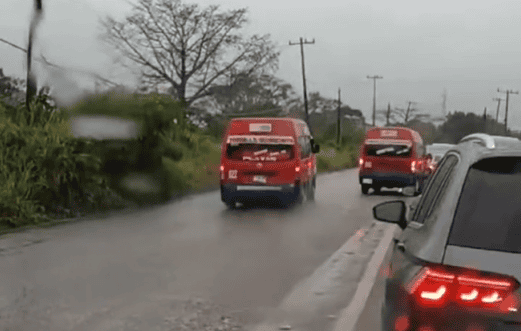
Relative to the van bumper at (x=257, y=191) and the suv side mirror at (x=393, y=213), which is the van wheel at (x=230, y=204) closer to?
the van bumper at (x=257, y=191)

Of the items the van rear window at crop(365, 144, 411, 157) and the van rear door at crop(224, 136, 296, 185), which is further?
the van rear window at crop(365, 144, 411, 157)

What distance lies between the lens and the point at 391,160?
24500mm

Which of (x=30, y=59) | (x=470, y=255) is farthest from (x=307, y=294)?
(x=30, y=59)

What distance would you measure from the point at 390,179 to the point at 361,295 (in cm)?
1723

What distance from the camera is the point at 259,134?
17.5 m

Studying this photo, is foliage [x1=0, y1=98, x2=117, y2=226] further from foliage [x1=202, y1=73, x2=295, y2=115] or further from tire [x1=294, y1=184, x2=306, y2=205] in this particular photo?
foliage [x1=202, y1=73, x2=295, y2=115]

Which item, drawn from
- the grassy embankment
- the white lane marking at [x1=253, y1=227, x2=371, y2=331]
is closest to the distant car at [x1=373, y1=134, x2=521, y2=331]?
the white lane marking at [x1=253, y1=227, x2=371, y2=331]

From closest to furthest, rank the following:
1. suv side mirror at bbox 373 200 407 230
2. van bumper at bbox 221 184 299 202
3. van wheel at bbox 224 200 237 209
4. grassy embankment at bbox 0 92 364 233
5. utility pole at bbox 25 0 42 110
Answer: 1. suv side mirror at bbox 373 200 407 230
2. grassy embankment at bbox 0 92 364 233
3. utility pole at bbox 25 0 42 110
4. van bumper at bbox 221 184 299 202
5. van wheel at bbox 224 200 237 209

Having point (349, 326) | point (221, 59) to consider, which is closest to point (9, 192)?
point (349, 326)

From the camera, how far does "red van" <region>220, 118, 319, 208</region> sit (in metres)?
17.5

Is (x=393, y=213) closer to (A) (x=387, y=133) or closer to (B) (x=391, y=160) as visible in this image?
(B) (x=391, y=160)

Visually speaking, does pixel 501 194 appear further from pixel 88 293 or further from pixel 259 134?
pixel 259 134

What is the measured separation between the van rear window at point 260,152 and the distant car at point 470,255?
1447 centimetres

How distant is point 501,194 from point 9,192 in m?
11.9
